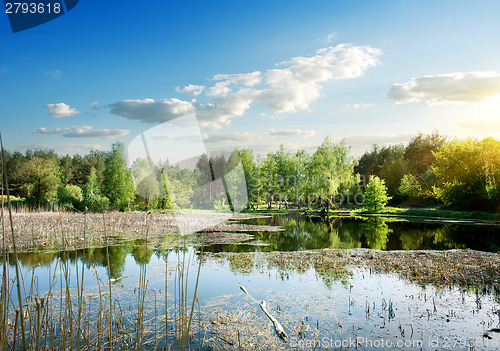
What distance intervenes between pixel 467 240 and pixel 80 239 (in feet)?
65.1

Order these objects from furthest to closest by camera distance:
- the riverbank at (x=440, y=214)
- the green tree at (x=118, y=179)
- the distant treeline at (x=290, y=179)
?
1. the green tree at (x=118, y=179)
2. the distant treeline at (x=290, y=179)
3. the riverbank at (x=440, y=214)

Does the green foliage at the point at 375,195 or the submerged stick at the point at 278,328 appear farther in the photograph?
the green foliage at the point at 375,195

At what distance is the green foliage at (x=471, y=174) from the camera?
30906mm

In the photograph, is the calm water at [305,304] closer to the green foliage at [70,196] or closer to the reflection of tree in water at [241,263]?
the reflection of tree in water at [241,263]

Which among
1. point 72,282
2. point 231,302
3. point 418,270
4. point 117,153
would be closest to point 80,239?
point 72,282

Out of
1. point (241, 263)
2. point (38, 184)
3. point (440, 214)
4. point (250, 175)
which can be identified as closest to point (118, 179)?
point (38, 184)

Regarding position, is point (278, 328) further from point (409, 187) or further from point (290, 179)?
point (409, 187)

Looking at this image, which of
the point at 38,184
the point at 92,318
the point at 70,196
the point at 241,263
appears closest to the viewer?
the point at 92,318

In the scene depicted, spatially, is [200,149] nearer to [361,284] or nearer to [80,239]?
[80,239]

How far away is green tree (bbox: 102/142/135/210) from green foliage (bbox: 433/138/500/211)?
35864mm

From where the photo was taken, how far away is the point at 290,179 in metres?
46.8

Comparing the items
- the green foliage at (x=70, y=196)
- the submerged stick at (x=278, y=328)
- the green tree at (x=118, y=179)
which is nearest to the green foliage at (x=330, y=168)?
the green tree at (x=118, y=179)

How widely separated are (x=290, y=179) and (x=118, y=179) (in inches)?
928

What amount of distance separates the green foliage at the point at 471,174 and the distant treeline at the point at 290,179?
80mm
